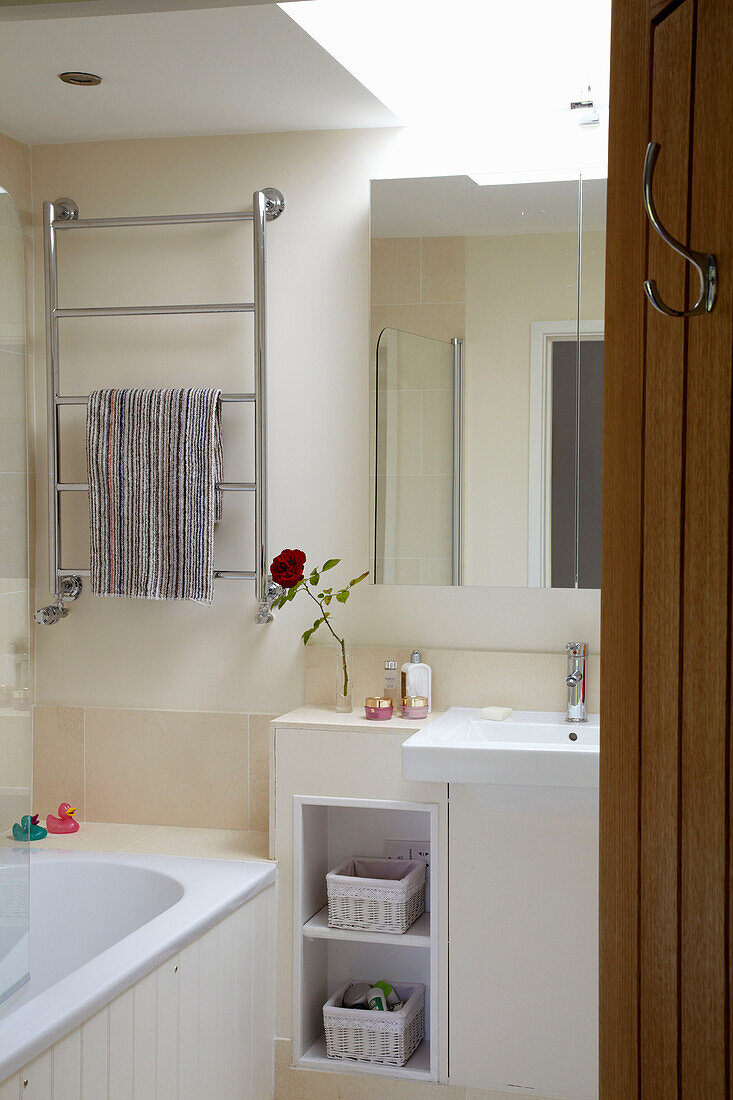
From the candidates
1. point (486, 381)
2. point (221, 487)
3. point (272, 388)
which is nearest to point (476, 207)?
point (486, 381)

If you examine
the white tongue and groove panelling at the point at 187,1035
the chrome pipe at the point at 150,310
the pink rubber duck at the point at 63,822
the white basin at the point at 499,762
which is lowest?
the white tongue and groove panelling at the point at 187,1035

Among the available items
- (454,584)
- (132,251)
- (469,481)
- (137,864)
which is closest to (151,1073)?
(137,864)

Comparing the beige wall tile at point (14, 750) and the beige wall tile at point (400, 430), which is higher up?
the beige wall tile at point (400, 430)

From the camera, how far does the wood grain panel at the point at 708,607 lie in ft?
2.75

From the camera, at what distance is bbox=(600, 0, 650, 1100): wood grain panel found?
0.98m

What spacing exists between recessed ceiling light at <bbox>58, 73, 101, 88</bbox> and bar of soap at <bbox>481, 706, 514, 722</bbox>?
171 centimetres

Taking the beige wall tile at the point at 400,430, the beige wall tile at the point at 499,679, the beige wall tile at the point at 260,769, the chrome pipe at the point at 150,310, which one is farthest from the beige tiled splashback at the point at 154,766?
the chrome pipe at the point at 150,310

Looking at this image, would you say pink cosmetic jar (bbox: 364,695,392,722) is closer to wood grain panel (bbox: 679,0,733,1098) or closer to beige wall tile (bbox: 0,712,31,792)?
beige wall tile (bbox: 0,712,31,792)

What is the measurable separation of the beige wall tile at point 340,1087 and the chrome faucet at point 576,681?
34.5 inches

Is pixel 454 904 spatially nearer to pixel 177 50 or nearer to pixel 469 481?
pixel 469 481

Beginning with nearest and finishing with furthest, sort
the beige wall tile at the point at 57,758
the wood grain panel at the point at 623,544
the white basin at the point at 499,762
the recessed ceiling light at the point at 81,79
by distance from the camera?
the wood grain panel at the point at 623,544 → the white basin at the point at 499,762 → the recessed ceiling light at the point at 81,79 → the beige wall tile at the point at 57,758

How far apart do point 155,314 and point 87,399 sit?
287 millimetres

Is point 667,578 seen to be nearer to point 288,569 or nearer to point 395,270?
point 288,569

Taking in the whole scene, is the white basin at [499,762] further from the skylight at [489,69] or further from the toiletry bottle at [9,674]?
the skylight at [489,69]
